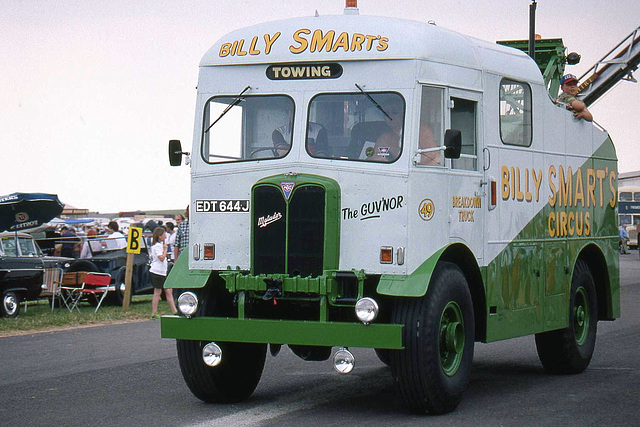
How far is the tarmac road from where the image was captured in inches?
341

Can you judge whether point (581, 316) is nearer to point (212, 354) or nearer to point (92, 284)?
point (212, 354)

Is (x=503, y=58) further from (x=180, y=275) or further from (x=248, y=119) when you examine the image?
(x=180, y=275)

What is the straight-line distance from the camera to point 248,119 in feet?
30.9

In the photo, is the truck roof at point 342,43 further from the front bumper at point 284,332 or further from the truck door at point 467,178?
the front bumper at point 284,332

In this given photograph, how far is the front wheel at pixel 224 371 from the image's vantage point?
917 cm

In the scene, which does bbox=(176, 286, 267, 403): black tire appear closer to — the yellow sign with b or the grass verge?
the grass verge

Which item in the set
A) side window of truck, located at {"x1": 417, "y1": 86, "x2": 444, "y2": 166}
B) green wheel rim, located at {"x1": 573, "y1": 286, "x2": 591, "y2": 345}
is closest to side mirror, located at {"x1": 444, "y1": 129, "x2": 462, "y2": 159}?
side window of truck, located at {"x1": 417, "y1": 86, "x2": 444, "y2": 166}

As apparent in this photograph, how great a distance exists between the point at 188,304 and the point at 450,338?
2.14m

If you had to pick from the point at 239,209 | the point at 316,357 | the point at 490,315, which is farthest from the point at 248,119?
the point at 490,315

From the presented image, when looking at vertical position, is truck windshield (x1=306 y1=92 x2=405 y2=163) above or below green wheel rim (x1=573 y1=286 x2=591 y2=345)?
above

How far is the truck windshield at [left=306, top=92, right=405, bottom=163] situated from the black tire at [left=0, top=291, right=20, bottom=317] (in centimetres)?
1255

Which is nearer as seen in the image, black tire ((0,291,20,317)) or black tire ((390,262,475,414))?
black tire ((390,262,475,414))

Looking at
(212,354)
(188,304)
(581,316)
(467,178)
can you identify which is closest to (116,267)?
(581,316)

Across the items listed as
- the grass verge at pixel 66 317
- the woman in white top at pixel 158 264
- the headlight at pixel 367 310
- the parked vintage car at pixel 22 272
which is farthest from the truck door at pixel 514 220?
the parked vintage car at pixel 22 272
